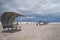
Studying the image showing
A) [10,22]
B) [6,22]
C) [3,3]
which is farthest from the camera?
[10,22]

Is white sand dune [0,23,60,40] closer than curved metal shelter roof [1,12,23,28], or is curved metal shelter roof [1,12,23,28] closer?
white sand dune [0,23,60,40]

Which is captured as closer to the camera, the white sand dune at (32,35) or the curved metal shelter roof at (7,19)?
the white sand dune at (32,35)

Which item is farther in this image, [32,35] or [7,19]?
[7,19]

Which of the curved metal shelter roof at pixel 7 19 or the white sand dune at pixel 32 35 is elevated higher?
the curved metal shelter roof at pixel 7 19

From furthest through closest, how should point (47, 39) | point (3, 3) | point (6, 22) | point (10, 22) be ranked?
point (10, 22) → point (6, 22) → point (3, 3) → point (47, 39)

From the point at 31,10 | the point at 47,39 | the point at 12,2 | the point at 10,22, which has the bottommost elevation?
the point at 47,39

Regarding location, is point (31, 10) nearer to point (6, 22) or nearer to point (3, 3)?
point (3, 3)

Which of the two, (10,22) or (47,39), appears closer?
(47,39)

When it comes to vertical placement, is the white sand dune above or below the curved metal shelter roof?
below

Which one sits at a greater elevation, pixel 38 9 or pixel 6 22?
pixel 38 9

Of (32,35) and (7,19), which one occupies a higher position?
(7,19)

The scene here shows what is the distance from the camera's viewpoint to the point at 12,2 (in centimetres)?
603

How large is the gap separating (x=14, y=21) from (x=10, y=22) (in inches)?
8.7

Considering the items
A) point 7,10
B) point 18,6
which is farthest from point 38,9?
point 7,10
